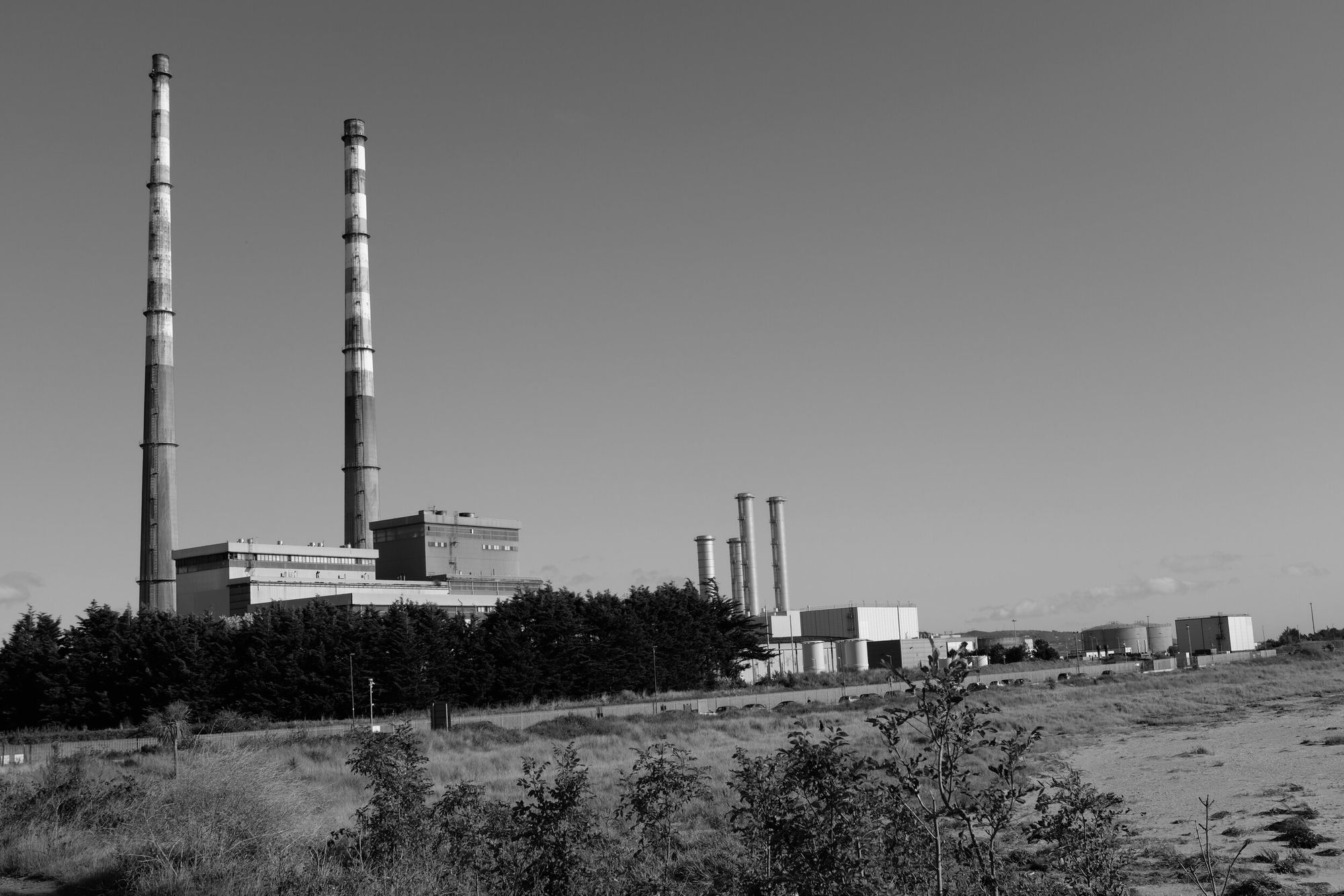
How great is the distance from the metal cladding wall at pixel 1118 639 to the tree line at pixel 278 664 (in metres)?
91.1

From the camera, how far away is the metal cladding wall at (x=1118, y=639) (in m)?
136

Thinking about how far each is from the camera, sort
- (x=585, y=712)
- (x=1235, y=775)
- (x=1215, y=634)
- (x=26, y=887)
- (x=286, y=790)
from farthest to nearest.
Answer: (x=1215, y=634), (x=585, y=712), (x=1235, y=775), (x=286, y=790), (x=26, y=887)

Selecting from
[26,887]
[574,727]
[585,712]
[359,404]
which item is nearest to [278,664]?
[585,712]

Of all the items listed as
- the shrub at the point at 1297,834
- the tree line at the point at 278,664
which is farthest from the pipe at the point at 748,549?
the shrub at the point at 1297,834

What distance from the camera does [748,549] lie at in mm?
111375

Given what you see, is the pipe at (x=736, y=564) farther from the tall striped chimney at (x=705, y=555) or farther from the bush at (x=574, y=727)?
the bush at (x=574, y=727)

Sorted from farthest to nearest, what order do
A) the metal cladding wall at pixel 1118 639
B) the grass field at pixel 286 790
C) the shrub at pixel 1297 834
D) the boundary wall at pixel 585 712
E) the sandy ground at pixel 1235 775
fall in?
the metal cladding wall at pixel 1118 639
the boundary wall at pixel 585 712
the sandy ground at pixel 1235 775
the shrub at pixel 1297 834
the grass field at pixel 286 790

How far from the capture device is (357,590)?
79312 mm

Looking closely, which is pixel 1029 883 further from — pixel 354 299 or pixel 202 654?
pixel 354 299

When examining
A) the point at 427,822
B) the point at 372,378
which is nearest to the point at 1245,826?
the point at 427,822

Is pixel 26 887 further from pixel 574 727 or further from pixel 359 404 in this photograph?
pixel 359 404

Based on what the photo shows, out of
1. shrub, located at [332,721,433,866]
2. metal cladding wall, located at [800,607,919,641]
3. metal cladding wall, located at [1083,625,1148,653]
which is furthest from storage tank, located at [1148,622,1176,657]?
shrub, located at [332,721,433,866]

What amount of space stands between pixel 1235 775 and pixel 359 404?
62.7 metres

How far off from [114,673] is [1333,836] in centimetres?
5447
